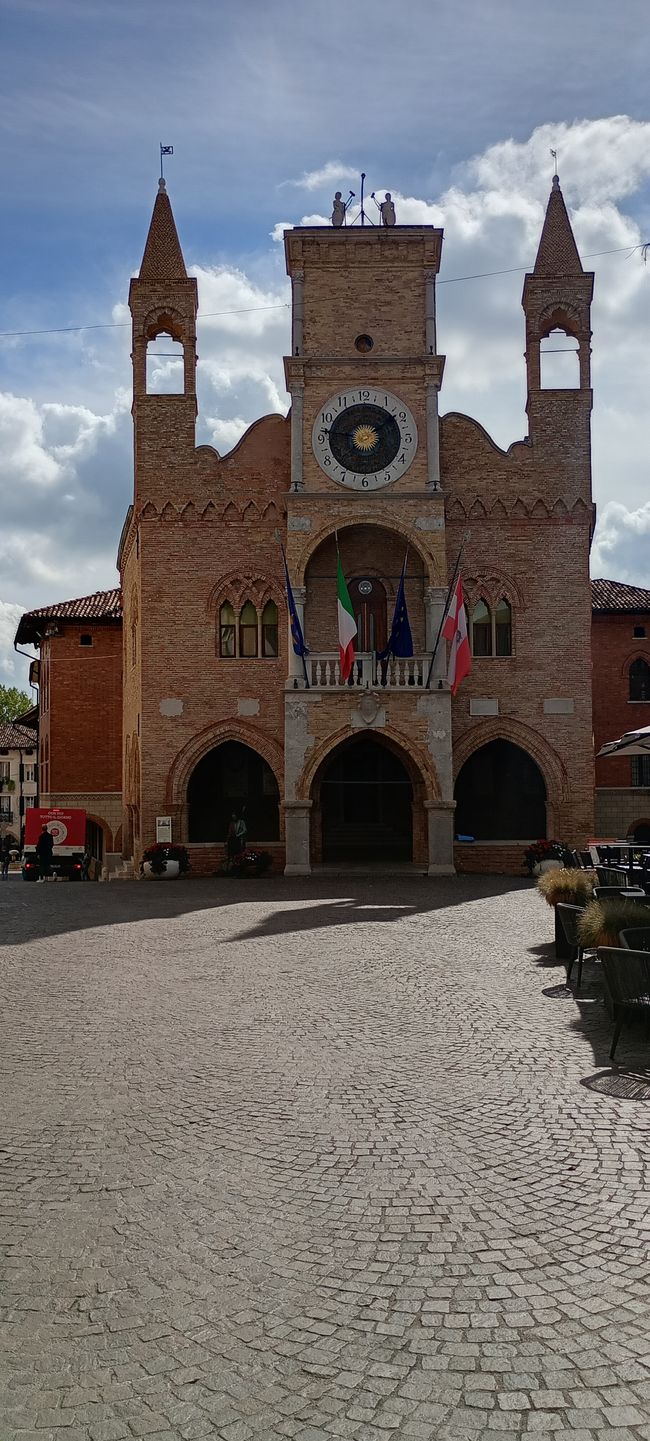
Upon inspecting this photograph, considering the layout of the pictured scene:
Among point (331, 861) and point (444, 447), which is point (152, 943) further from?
point (444, 447)

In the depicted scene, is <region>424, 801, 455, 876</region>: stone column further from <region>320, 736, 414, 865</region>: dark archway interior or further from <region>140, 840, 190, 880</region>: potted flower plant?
<region>140, 840, 190, 880</region>: potted flower plant

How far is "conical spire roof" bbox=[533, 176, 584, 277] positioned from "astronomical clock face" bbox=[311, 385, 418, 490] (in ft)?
18.5

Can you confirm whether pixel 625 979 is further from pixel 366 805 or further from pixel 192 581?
pixel 366 805

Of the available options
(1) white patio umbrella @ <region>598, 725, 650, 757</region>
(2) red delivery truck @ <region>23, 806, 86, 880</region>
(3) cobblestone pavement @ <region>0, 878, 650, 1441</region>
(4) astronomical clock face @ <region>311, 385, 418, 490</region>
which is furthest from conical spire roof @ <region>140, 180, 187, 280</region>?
(3) cobblestone pavement @ <region>0, 878, 650, 1441</region>

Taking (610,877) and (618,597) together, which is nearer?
(610,877)

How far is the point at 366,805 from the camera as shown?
96.1ft

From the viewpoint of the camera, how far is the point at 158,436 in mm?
26578

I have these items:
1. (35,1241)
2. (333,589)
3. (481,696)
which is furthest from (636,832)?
(35,1241)

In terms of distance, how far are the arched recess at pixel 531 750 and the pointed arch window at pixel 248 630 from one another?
571cm

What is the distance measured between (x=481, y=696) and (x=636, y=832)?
34.4ft

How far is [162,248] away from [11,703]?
5670 centimetres

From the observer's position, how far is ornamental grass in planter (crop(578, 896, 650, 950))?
945 cm

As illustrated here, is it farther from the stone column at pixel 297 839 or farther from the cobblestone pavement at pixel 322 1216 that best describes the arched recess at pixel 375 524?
the cobblestone pavement at pixel 322 1216

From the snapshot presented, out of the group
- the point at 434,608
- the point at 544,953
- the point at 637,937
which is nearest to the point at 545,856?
the point at 434,608
